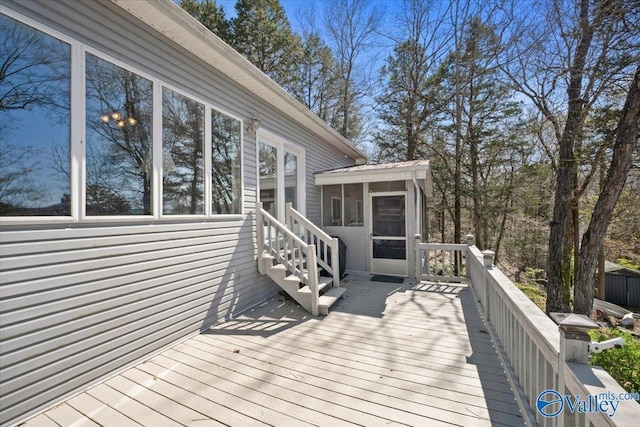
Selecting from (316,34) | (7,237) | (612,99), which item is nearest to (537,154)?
(612,99)

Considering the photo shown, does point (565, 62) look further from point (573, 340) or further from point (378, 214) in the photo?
point (573, 340)

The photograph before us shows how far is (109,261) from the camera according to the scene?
2.67 metres

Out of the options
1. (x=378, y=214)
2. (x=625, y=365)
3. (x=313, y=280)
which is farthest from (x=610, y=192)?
(x=313, y=280)

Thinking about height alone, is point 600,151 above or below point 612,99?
below

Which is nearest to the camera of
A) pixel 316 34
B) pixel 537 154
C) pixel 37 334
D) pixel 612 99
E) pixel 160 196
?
pixel 37 334

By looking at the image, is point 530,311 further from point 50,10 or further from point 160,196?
point 50,10

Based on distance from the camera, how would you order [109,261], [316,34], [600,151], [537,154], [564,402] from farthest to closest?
[316,34] < [537,154] < [600,151] < [109,261] < [564,402]

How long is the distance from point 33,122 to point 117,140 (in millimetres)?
635

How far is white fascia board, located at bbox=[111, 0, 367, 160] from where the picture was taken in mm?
2836

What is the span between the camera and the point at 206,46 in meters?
3.45

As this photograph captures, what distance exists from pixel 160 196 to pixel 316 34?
13571 millimetres

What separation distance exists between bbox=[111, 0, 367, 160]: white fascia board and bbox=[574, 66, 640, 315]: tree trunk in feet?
20.0

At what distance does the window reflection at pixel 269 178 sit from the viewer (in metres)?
5.18

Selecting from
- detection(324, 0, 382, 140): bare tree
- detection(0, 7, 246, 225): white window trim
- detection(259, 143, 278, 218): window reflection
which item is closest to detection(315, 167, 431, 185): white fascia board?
detection(259, 143, 278, 218): window reflection
